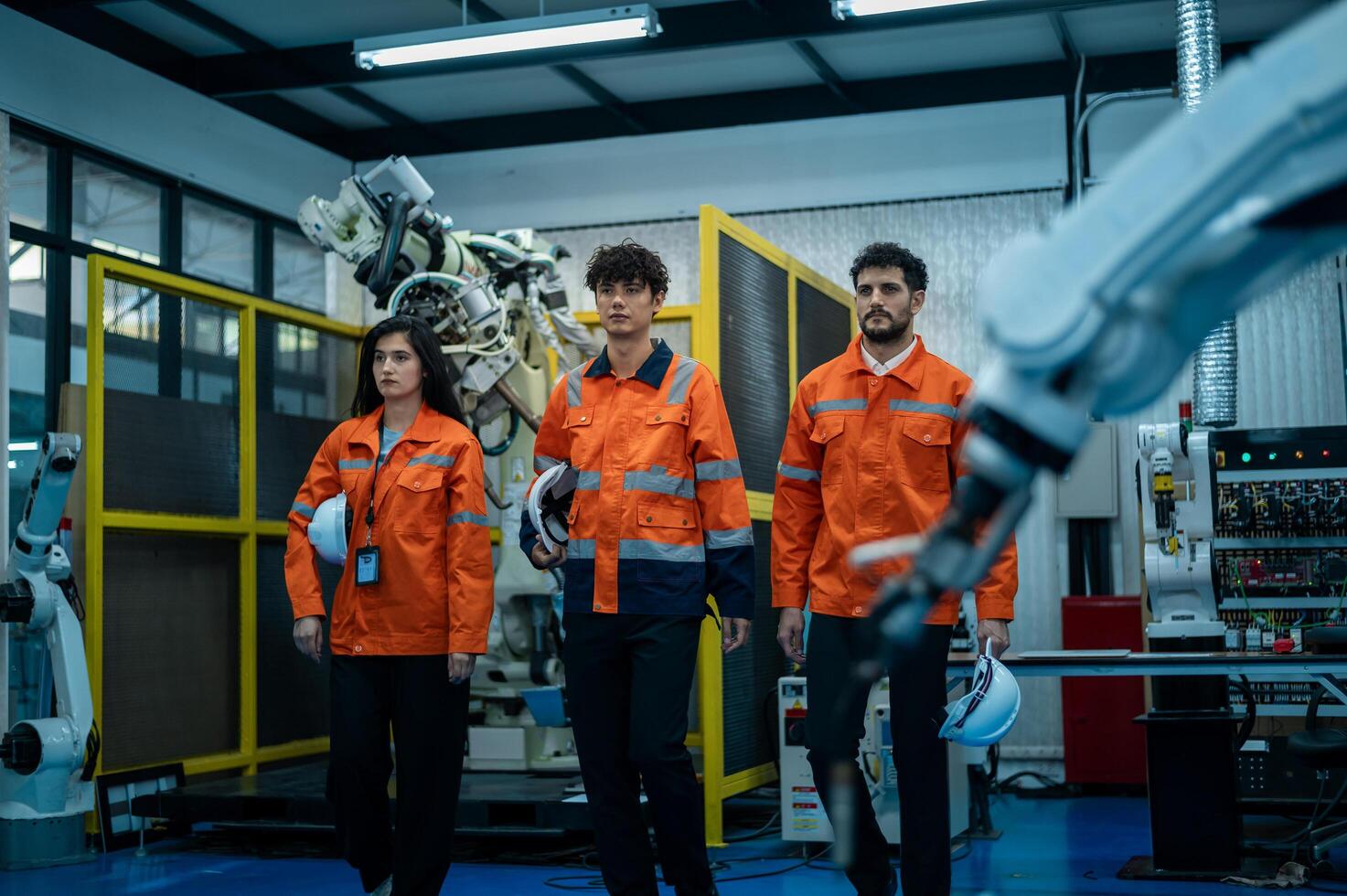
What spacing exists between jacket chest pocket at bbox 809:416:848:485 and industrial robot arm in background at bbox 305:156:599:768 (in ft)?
8.49

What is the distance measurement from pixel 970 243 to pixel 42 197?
15.8ft

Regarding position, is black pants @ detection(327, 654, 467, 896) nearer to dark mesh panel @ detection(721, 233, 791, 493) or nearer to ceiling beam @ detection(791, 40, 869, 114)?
dark mesh panel @ detection(721, 233, 791, 493)

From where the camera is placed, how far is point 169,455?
19.8 feet

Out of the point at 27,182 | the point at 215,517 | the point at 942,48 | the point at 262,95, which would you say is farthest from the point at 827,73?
the point at 27,182

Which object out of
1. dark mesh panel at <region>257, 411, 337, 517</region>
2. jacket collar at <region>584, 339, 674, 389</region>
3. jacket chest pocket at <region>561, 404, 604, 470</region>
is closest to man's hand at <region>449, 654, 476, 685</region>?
jacket chest pocket at <region>561, 404, 604, 470</region>

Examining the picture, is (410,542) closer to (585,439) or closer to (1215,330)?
(585,439)

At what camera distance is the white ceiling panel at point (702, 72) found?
24.7 feet

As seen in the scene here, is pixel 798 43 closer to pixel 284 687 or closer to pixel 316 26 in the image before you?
pixel 316 26

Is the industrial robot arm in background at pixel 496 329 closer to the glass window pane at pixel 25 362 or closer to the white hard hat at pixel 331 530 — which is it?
the glass window pane at pixel 25 362

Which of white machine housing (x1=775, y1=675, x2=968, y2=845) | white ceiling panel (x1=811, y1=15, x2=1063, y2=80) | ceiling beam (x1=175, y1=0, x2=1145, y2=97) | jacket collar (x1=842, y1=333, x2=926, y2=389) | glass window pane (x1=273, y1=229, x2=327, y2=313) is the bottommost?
white machine housing (x1=775, y1=675, x2=968, y2=845)

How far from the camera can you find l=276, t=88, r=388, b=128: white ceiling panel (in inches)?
315

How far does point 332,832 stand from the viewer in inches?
213

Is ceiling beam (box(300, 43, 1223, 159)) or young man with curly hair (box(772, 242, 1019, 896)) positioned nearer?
young man with curly hair (box(772, 242, 1019, 896))

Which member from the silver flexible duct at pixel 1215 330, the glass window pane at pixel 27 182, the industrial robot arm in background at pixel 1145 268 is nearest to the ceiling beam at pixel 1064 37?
the silver flexible duct at pixel 1215 330
